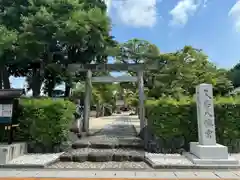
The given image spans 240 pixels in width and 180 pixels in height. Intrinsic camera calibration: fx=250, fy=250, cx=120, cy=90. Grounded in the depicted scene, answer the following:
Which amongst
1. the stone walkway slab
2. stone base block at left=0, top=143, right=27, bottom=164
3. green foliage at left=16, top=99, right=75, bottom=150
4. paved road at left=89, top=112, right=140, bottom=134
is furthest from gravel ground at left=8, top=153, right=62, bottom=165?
paved road at left=89, top=112, right=140, bottom=134

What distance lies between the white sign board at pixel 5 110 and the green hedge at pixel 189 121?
534 centimetres

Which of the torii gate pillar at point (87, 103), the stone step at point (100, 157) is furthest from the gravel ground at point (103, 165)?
the torii gate pillar at point (87, 103)

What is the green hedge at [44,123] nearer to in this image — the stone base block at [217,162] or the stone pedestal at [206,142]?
the stone pedestal at [206,142]

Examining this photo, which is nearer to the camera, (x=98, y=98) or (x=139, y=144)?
(x=139, y=144)

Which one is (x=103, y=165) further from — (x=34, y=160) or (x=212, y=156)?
(x=212, y=156)

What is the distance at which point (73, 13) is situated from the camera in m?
12.6

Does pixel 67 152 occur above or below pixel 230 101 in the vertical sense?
below

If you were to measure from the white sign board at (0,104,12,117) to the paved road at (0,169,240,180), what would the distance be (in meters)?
2.40

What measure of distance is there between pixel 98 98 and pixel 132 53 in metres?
9.89

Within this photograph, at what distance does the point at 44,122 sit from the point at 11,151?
1.68m

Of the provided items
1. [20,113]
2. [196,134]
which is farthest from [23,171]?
[196,134]

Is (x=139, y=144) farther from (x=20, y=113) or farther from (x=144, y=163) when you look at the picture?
(x=20, y=113)

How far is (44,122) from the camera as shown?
9531 mm

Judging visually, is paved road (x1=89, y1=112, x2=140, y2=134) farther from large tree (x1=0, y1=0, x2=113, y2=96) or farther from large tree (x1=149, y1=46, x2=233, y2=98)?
large tree (x1=0, y1=0, x2=113, y2=96)
